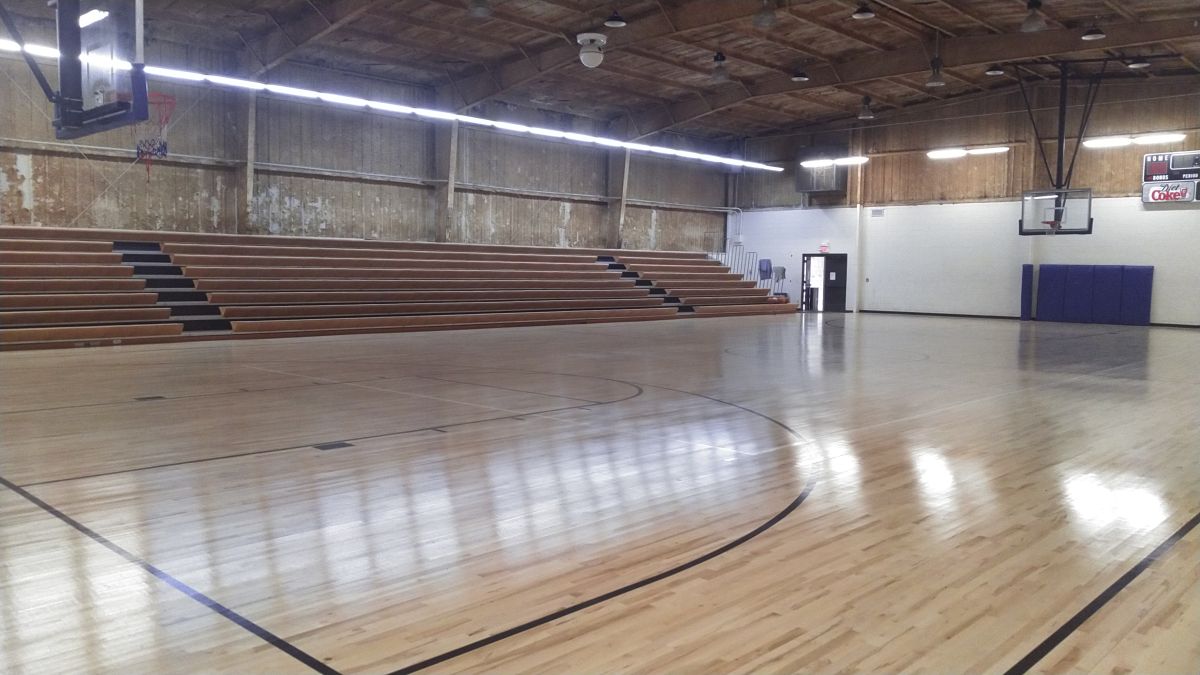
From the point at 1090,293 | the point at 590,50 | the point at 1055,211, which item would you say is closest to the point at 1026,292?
the point at 1090,293

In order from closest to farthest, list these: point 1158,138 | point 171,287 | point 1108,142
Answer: point 171,287, point 1158,138, point 1108,142

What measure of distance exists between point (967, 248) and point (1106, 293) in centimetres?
343

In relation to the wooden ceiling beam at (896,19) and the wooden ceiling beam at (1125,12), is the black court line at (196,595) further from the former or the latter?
the wooden ceiling beam at (1125,12)

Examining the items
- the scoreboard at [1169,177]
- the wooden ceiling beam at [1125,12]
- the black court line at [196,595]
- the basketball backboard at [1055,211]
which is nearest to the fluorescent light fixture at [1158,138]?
the scoreboard at [1169,177]

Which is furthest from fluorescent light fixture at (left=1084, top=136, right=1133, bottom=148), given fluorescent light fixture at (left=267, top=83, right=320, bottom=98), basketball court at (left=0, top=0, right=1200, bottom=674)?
fluorescent light fixture at (left=267, top=83, right=320, bottom=98)

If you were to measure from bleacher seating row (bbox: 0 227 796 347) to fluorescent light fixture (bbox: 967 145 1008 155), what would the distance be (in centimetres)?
730

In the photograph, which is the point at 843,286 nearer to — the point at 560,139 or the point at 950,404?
the point at 560,139

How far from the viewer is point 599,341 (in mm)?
13367

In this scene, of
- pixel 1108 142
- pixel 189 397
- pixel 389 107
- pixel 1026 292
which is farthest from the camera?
pixel 1026 292

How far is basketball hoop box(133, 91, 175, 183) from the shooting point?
14852 millimetres

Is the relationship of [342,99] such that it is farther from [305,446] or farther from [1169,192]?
[1169,192]

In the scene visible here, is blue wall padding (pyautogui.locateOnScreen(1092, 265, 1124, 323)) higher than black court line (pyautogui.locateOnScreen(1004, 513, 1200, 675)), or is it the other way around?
blue wall padding (pyautogui.locateOnScreen(1092, 265, 1124, 323))

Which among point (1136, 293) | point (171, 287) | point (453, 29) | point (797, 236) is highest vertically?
point (453, 29)

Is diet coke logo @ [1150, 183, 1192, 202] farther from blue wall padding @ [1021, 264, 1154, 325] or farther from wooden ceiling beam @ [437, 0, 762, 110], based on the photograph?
wooden ceiling beam @ [437, 0, 762, 110]
